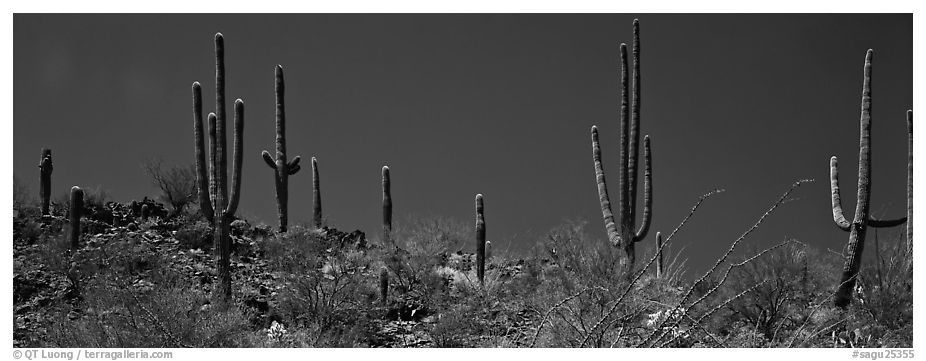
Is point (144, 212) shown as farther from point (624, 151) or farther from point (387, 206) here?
point (624, 151)

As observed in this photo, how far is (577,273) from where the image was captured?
16344 mm

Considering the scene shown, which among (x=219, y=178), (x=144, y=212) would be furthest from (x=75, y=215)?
(x=219, y=178)

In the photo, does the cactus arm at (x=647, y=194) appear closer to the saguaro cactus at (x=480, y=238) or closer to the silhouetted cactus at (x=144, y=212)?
the saguaro cactus at (x=480, y=238)

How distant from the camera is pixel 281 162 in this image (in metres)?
23.9

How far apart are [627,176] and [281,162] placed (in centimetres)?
998

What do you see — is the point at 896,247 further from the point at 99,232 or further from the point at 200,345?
the point at 99,232

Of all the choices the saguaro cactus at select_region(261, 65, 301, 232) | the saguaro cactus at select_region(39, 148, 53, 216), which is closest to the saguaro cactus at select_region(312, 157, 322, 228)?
the saguaro cactus at select_region(261, 65, 301, 232)

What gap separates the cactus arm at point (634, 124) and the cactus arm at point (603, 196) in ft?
1.51

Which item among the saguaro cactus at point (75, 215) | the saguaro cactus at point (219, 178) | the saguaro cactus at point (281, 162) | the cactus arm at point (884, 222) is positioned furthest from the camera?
the saguaro cactus at point (281, 162)

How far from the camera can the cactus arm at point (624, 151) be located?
58.6ft

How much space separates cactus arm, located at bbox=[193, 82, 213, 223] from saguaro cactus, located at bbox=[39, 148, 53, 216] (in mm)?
9731

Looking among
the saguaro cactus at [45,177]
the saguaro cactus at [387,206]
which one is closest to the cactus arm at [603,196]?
the saguaro cactus at [387,206]

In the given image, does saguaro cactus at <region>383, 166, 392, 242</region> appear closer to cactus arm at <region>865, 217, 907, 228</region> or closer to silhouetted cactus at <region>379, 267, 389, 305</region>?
silhouetted cactus at <region>379, 267, 389, 305</region>
